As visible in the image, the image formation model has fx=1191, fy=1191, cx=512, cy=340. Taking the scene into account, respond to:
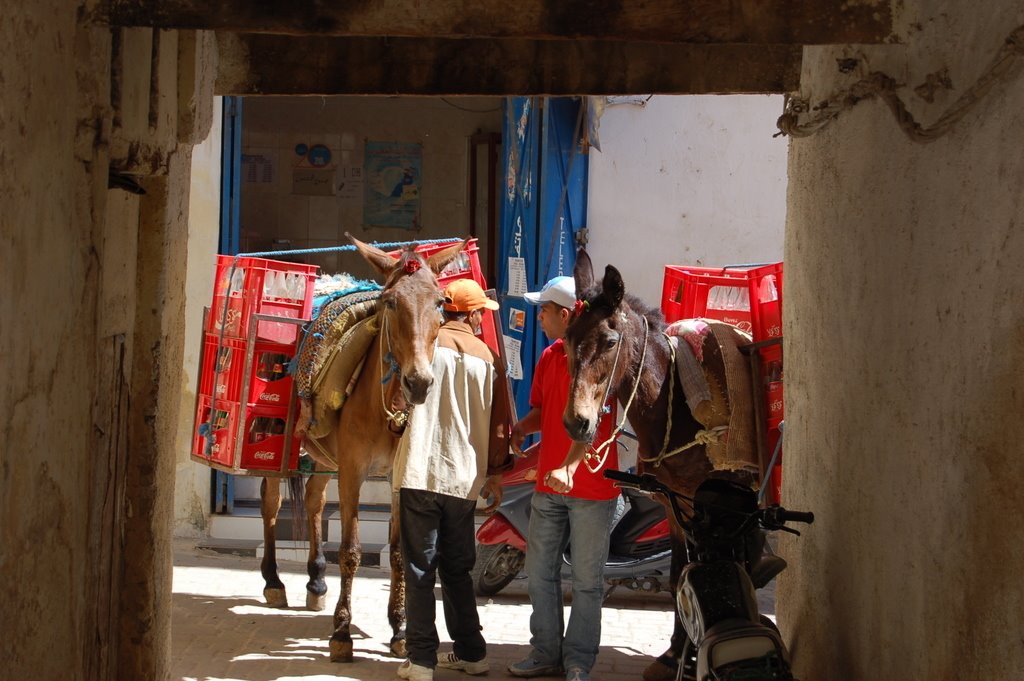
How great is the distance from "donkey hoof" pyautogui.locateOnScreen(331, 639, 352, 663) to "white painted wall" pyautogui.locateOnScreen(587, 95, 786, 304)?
161 inches

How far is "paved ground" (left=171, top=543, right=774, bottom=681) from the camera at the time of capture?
629 cm

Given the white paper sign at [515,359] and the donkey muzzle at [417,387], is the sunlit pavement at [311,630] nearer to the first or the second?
the donkey muzzle at [417,387]

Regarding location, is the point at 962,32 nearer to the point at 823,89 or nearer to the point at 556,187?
the point at 823,89

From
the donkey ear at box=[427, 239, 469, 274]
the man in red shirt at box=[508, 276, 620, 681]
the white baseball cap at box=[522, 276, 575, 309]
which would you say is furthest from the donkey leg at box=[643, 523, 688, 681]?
the donkey ear at box=[427, 239, 469, 274]

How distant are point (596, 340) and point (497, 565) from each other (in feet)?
8.80

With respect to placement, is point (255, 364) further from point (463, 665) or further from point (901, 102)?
point (901, 102)

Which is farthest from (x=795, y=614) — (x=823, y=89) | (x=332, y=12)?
(x=332, y=12)

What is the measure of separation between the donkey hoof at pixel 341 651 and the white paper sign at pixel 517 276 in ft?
12.4

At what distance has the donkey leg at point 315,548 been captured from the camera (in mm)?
7547

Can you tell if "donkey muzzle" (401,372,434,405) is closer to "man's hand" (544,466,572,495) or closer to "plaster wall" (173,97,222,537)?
"man's hand" (544,466,572,495)

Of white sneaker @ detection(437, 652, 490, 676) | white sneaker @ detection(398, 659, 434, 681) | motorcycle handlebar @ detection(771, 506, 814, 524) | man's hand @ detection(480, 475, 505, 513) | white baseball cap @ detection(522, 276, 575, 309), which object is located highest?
white baseball cap @ detection(522, 276, 575, 309)

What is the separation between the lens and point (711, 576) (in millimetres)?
3785

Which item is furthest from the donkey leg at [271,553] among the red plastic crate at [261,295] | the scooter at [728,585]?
the scooter at [728,585]

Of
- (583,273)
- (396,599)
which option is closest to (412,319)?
(583,273)
